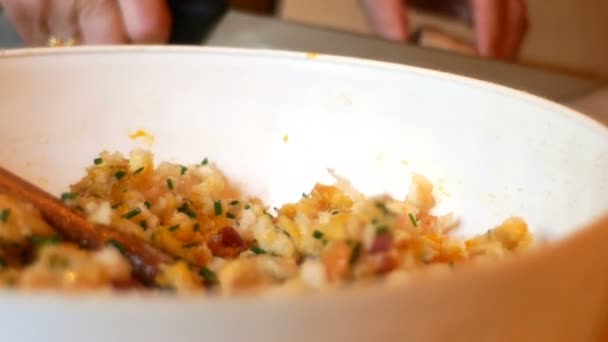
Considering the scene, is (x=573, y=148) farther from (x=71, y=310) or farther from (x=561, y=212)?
(x=71, y=310)

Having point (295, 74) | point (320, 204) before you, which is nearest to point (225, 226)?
point (320, 204)

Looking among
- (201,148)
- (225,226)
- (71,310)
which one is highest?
(201,148)

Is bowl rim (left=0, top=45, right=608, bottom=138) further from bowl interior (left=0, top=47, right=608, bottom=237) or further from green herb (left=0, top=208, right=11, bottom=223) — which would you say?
green herb (left=0, top=208, right=11, bottom=223)

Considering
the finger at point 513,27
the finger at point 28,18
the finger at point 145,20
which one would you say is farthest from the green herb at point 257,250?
the finger at point 513,27

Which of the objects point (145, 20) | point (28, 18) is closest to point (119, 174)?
point (145, 20)

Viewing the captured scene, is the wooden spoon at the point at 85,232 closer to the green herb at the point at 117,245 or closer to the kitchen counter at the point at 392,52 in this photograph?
the green herb at the point at 117,245

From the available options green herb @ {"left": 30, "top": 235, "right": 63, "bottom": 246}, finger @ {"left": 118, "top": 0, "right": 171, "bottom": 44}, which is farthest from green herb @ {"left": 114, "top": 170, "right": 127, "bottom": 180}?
finger @ {"left": 118, "top": 0, "right": 171, "bottom": 44}

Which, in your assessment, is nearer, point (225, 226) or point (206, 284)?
point (206, 284)
